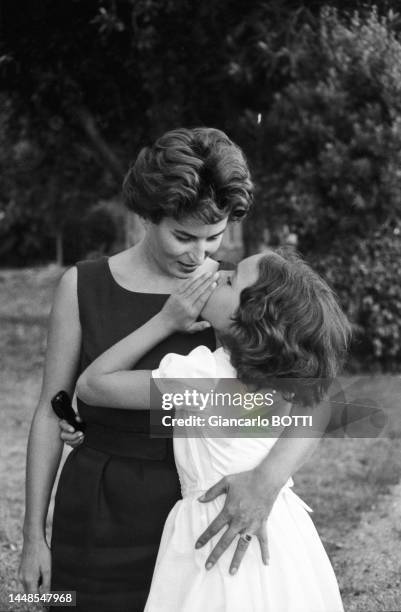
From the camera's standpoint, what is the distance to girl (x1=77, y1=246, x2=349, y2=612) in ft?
6.88

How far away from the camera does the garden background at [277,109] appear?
22.7 ft

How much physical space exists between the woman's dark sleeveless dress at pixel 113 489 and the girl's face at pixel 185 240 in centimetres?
13

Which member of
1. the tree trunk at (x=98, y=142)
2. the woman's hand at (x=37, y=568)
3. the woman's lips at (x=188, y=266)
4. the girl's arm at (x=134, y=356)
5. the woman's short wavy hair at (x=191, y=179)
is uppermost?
the woman's short wavy hair at (x=191, y=179)

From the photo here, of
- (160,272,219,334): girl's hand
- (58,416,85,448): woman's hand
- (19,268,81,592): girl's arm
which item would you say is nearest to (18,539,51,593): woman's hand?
(19,268,81,592): girl's arm

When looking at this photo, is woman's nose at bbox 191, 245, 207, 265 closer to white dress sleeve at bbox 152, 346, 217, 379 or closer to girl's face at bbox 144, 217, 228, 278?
girl's face at bbox 144, 217, 228, 278

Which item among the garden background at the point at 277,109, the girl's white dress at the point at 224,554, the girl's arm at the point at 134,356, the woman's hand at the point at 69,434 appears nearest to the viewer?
the girl's white dress at the point at 224,554

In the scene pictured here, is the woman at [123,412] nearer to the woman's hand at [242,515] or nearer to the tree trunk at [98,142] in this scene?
the woman's hand at [242,515]

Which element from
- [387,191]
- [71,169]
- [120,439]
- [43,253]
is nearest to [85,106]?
[71,169]

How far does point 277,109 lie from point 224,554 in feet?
20.7

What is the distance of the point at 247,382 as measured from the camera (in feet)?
7.14

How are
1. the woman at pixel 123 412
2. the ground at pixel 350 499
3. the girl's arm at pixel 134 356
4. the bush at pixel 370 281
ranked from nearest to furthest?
the girl's arm at pixel 134 356 → the woman at pixel 123 412 → the ground at pixel 350 499 → the bush at pixel 370 281

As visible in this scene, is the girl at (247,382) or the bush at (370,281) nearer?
the girl at (247,382)

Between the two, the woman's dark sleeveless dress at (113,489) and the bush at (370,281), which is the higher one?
the woman's dark sleeveless dress at (113,489)

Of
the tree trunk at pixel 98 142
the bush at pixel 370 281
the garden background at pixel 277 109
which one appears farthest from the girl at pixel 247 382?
the tree trunk at pixel 98 142
